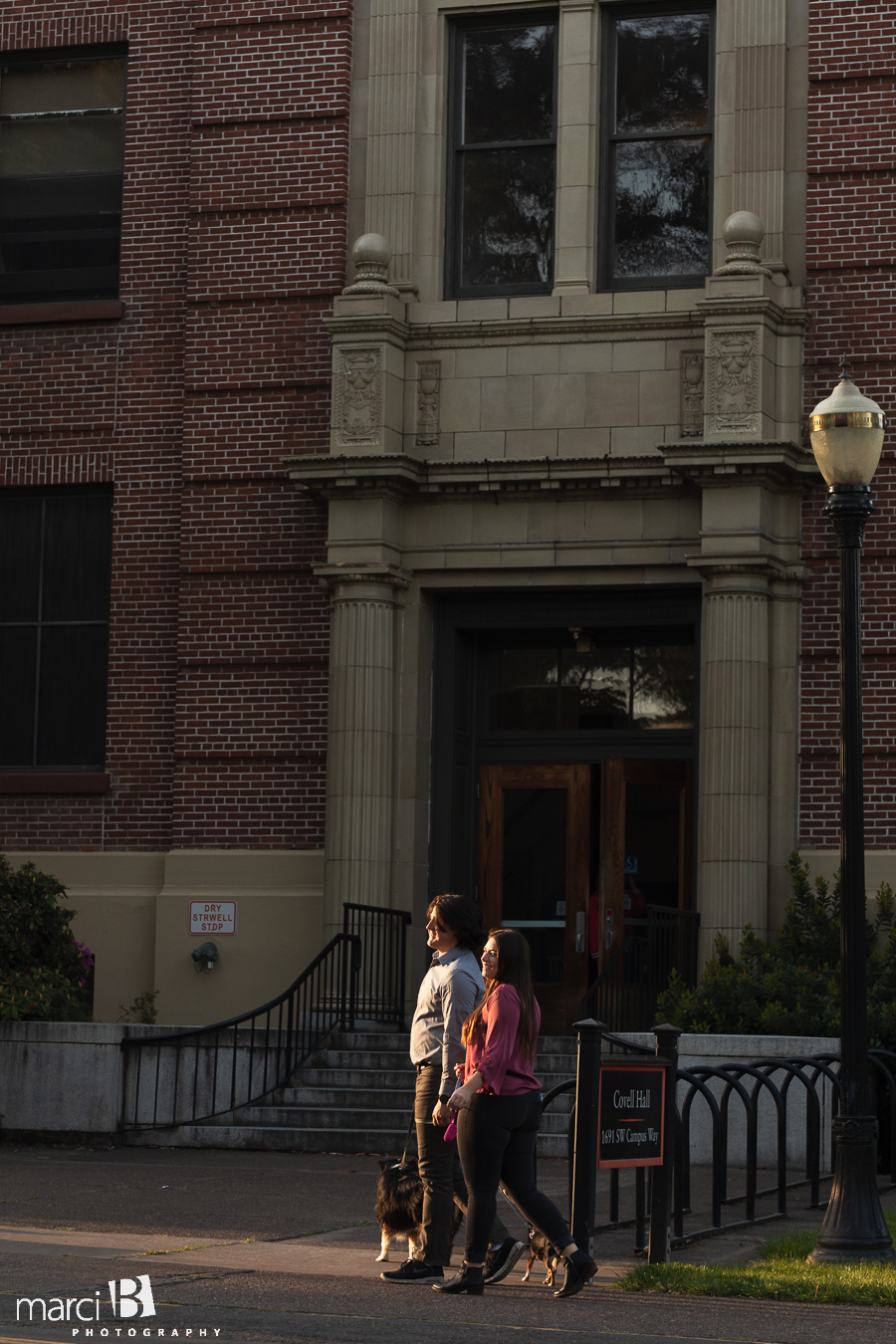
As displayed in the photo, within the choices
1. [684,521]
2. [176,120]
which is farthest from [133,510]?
[684,521]

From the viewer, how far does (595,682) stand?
56.7 ft

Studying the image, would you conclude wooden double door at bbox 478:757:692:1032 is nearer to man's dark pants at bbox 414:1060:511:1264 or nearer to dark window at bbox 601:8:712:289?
dark window at bbox 601:8:712:289

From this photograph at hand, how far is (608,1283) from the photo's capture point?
8312 millimetres

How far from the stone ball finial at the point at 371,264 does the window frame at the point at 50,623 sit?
3.51 metres

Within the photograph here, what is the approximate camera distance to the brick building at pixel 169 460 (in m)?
17.3

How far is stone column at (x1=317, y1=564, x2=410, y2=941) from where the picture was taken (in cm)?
1633

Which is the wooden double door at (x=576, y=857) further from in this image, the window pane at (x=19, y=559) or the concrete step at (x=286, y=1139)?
the window pane at (x=19, y=559)

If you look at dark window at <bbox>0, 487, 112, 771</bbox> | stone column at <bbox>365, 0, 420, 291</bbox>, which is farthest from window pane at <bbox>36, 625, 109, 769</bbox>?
stone column at <bbox>365, 0, 420, 291</bbox>

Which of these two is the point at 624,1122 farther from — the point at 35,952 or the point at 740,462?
the point at 740,462

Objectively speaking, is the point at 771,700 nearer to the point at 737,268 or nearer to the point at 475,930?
the point at 737,268

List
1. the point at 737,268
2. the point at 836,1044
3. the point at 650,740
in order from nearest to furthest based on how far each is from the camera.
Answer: the point at 836,1044 → the point at 737,268 → the point at 650,740

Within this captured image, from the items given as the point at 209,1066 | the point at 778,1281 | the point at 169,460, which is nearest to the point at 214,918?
the point at 209,1066

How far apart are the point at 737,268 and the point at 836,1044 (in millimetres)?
6640

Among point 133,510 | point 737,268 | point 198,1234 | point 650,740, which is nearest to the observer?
point 198,1234
